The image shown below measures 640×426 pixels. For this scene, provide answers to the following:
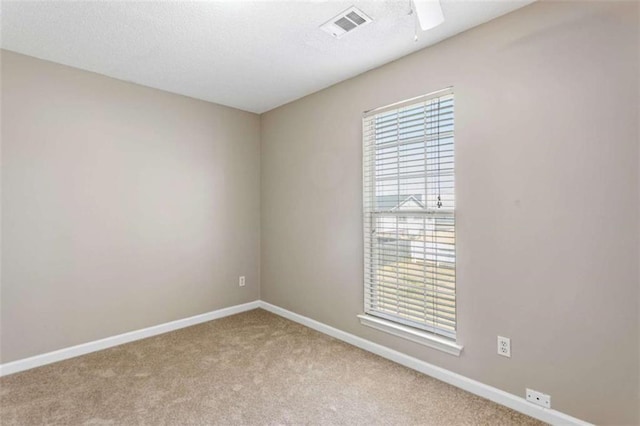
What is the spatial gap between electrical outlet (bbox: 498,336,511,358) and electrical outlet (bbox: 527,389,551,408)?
0.22 m

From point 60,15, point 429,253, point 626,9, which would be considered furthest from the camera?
point 429,253

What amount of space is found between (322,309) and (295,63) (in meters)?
2.32

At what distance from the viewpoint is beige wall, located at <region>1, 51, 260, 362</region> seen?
254 centimetres

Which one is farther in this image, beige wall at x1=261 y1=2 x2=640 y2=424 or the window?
the window

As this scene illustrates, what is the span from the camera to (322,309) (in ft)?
10.8

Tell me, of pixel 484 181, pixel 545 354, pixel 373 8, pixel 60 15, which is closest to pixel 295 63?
pixel 373 8

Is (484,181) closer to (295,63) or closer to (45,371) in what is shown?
(295,63)

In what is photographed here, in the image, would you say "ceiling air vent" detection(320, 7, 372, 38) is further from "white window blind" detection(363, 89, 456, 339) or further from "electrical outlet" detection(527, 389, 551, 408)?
"electrical outlet" detection(527, 389, 551, 408)

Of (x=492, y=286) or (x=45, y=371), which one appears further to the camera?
(x=45, y=371)

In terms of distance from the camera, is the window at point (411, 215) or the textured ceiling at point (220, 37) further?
the window at point (411, 215)

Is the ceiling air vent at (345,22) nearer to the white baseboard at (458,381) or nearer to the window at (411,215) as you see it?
the window at (411,215)

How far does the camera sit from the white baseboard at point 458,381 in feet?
6.09

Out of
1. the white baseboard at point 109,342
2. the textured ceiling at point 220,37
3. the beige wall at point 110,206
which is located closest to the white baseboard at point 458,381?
the white baseboard at point 109,342

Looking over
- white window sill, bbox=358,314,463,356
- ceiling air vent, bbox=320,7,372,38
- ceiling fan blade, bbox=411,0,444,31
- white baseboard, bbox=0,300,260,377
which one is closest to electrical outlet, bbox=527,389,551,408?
white window sill, bbox=358,314,463,356
